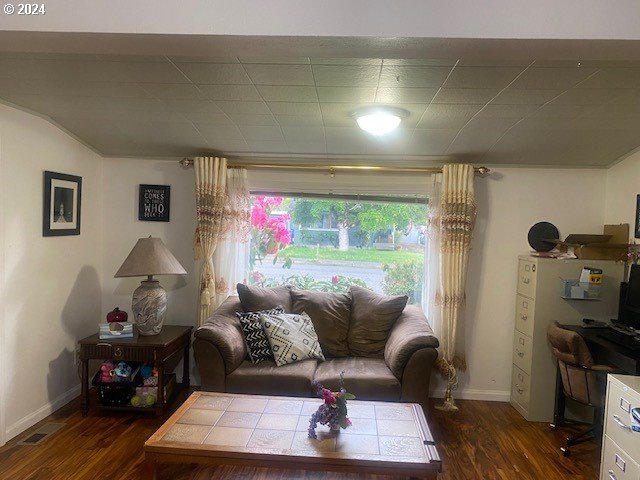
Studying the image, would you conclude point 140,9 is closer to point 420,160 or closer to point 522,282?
point 420,160

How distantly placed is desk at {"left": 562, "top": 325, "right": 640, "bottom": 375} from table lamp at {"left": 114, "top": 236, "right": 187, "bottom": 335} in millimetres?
3010

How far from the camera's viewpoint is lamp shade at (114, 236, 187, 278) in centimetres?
332

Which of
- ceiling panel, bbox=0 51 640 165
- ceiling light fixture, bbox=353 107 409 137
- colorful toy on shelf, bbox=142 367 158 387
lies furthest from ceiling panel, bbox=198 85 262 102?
colorful toy on shelf, bbox=142 367 158 387

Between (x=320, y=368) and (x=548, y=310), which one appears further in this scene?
(x=548, y=310)

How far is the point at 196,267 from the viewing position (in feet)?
→ 13.0

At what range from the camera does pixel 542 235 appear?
3785mm

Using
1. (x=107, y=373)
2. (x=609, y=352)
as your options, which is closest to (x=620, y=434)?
(x=609, y=352)

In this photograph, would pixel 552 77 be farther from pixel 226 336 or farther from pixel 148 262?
pixel 148 262

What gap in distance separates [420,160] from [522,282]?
1.32 meters

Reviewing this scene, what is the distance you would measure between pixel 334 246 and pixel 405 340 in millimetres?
1314

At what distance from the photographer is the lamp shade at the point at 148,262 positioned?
3324 millimetres

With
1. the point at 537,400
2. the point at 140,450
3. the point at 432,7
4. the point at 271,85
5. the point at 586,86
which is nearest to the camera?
the point at 432,7

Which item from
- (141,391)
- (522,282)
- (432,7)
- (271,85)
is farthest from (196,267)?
(432,7)

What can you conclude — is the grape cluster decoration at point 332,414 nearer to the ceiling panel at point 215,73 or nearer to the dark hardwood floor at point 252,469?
the dark hardwood floor at point 252,469
